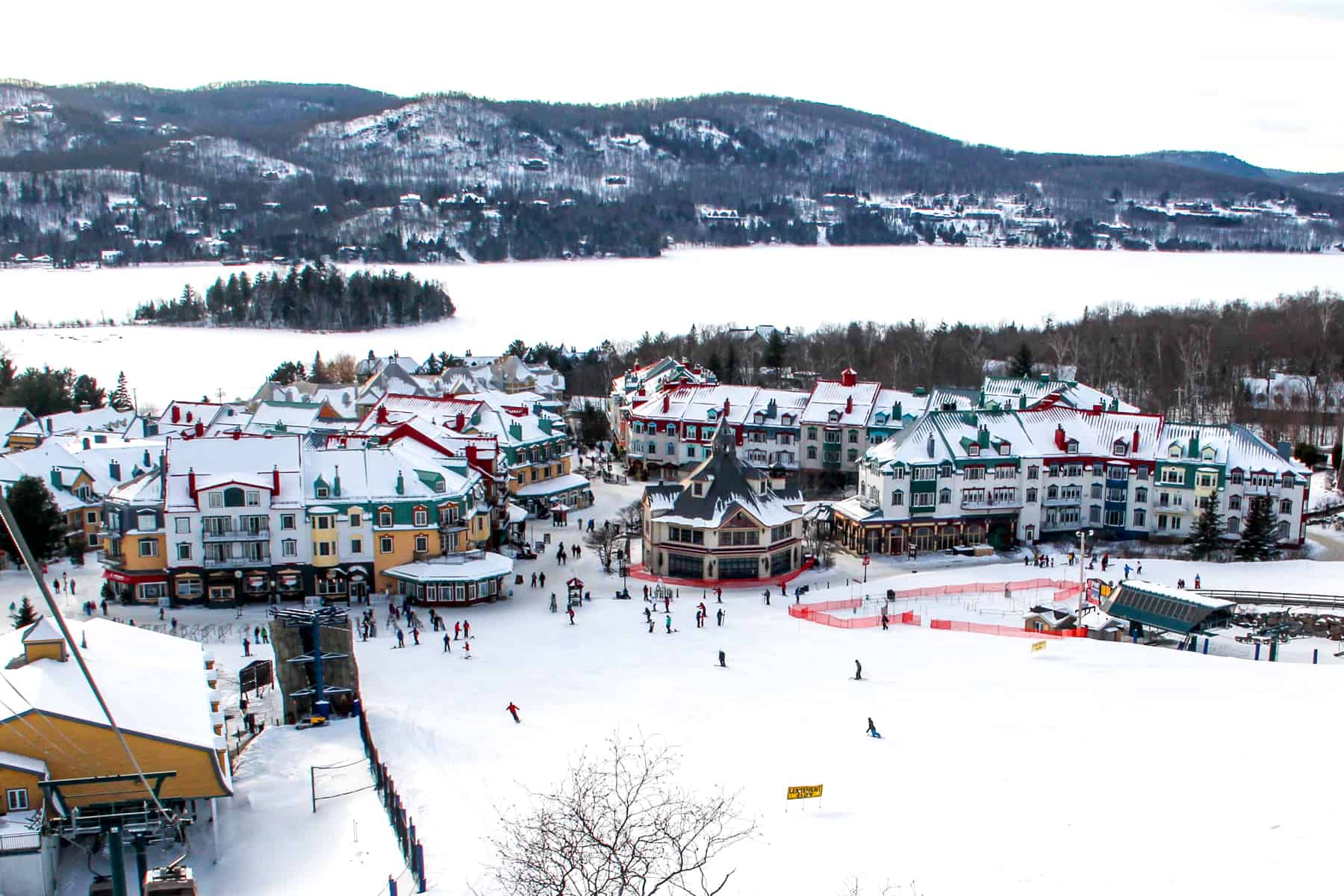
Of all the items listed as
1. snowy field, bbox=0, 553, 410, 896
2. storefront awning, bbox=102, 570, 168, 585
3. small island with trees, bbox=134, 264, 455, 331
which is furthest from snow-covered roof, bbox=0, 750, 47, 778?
small island with trees, bbox=134, 264, 455, 331

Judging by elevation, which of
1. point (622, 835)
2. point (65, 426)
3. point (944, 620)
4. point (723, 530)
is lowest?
point (944, 620)

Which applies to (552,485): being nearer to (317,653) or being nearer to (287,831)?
(317,653)

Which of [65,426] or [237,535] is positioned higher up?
[65,426]

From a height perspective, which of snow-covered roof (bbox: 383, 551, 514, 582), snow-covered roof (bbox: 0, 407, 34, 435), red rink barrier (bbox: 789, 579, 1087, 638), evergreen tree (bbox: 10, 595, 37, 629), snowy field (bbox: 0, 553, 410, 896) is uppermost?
snow-covered roof (bbox: 0, 407, 34, 435)

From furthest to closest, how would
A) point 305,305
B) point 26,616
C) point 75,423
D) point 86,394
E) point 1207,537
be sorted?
point 305,305 < point 86,394 < point 75,423 < point 1207,537 < point 26,616

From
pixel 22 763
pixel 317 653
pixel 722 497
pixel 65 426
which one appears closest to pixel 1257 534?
pixel 722 497

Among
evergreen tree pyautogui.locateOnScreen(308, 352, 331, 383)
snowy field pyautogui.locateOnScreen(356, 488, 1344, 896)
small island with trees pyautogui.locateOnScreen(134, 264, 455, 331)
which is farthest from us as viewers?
small island with trees pyautogui.locateOnScreen(134, 264, 455, 331)

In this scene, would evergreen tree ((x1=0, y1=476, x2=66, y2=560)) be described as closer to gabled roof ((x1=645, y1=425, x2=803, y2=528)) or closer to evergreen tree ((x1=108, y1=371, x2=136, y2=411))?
gabled roof ((x1=645, y1=425, x2=803, y2=528))
